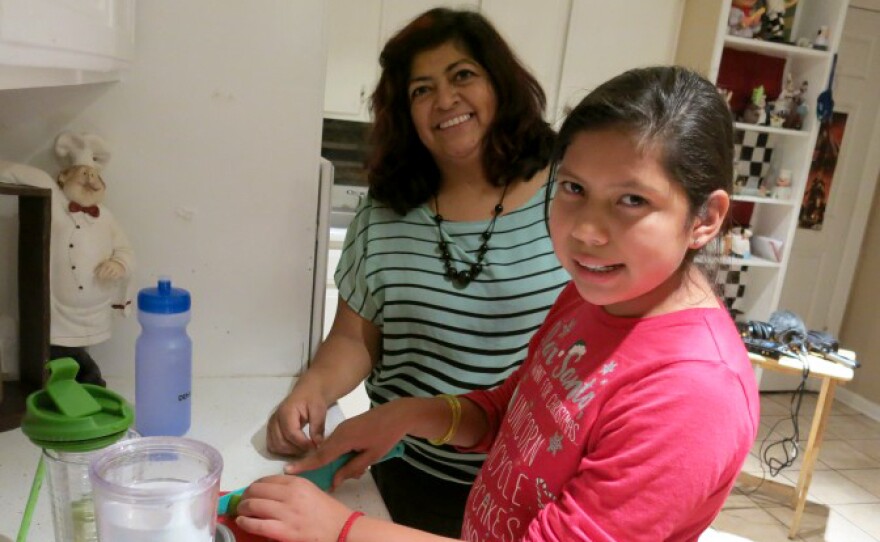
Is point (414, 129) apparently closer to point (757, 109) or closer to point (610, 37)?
point (610, 37)

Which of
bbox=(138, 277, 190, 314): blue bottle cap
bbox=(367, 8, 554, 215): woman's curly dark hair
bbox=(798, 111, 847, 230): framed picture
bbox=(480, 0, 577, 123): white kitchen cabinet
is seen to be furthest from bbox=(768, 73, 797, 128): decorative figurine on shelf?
bbox=(138, 277, 190, 314): blue bottle cap

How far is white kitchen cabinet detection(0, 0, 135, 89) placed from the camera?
0.53 m

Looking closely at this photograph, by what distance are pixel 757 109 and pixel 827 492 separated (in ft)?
5.62

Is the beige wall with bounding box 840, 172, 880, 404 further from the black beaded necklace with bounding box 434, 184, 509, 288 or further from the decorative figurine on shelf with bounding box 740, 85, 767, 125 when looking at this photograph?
the black beaded necklace with bounding box 434, 184, 509, 288

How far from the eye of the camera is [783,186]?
313cm

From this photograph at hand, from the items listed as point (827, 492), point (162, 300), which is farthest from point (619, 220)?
point (827, 492)

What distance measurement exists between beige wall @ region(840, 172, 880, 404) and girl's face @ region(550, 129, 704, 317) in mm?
3586

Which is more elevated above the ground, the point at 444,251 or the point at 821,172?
the point at 821,172

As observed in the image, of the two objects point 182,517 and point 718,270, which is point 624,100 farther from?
point 182,517

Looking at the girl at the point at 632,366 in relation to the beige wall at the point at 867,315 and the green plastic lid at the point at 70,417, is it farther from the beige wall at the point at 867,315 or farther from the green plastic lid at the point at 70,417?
the beige wall at the point at 867,315

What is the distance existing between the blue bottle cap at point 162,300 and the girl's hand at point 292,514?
34cm

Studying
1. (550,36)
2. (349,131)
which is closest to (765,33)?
(550,36)

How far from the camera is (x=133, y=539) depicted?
53 cm

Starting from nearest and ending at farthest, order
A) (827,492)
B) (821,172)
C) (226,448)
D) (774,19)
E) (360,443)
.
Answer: (360,443), (226,448), (827,492), (774,19), (821,172)
